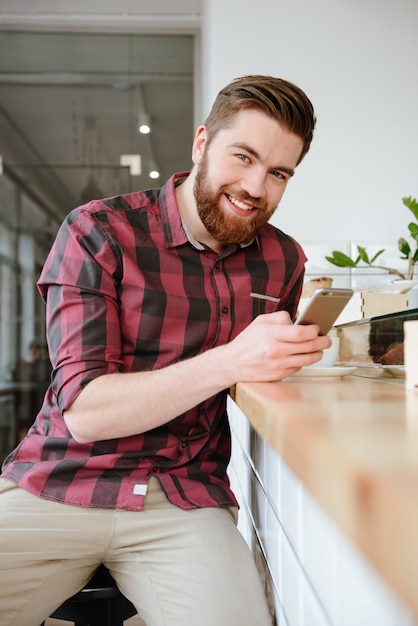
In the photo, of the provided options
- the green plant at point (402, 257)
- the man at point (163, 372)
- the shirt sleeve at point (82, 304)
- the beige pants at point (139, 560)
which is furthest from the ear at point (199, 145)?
the green plant at point (402, 257)

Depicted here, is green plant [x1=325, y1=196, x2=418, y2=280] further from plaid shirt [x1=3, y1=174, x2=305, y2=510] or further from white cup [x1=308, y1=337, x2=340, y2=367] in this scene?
white cup [x1=308, y1=337, x2=340, y2=367]

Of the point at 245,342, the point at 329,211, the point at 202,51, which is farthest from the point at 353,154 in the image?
the point at 245,342

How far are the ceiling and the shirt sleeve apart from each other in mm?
2069

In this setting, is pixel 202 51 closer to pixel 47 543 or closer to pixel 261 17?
pixel 261 17

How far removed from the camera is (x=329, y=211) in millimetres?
2742

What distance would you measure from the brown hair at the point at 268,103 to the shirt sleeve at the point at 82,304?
16.5 inches

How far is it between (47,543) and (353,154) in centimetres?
225

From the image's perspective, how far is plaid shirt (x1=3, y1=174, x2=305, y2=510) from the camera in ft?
3.90

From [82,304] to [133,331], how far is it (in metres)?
0.14

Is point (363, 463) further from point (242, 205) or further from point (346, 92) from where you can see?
point (346, 92)

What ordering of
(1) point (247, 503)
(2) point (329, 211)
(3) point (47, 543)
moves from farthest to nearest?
(2) point (329, 211) < (1) point (247, 503) < (3) point (47, 543)

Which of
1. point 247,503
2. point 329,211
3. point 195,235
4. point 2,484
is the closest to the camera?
point 2,484

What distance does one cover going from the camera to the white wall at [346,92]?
2.74m

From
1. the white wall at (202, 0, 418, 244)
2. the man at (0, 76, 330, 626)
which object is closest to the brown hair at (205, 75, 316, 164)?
the man at (0, 76, 330, 626)
